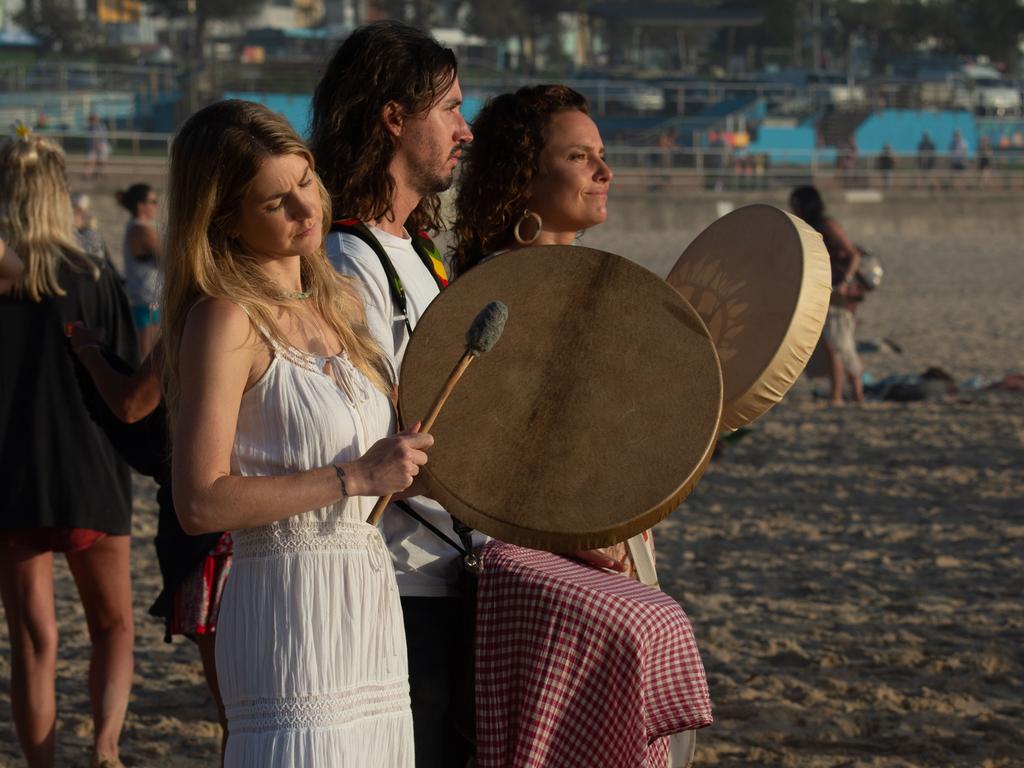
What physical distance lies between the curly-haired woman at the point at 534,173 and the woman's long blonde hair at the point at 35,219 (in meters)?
1.38

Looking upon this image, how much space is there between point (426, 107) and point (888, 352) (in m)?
11.7

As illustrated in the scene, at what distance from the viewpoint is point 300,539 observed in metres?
2.04

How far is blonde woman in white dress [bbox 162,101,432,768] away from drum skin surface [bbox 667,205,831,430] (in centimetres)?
57

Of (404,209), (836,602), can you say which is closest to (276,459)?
(404,209)

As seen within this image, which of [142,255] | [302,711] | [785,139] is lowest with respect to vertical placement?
[785,139]

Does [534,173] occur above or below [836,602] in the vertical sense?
above

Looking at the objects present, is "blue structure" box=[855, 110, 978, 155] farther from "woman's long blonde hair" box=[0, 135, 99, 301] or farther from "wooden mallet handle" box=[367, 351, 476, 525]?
"wooden mallet handle" box=[367, 351, 476, 525]

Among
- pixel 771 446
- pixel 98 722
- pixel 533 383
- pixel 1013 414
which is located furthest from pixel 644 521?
pixel 1013 414

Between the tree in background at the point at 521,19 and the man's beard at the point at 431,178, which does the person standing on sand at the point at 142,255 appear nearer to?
the man's beard at the point at 431,178

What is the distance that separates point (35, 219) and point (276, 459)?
71.3 inches

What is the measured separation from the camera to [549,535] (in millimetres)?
2043

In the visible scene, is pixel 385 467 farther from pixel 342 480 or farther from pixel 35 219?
pixel 35 219

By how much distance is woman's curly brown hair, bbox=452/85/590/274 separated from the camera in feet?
8.52

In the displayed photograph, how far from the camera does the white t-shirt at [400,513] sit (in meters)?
2.30
